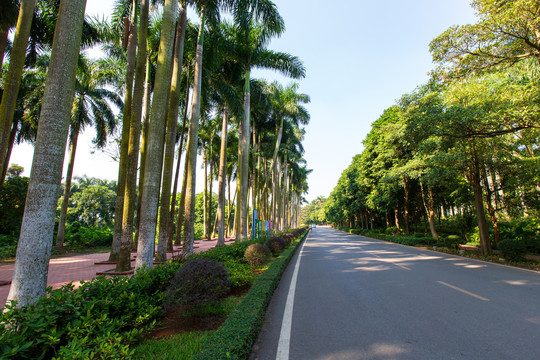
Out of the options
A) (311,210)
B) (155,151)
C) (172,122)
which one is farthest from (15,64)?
(311,210)

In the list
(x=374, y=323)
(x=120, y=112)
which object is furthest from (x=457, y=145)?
(x=120, y=112)

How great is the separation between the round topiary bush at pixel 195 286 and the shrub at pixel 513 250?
1248 cm

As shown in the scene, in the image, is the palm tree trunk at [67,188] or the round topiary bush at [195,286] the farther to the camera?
the palm tree trunk at [67,188]

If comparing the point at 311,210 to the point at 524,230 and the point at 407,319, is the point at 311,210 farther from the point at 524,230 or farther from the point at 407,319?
the point at 407,319

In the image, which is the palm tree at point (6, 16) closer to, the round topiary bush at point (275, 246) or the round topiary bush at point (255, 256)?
the round topiary bush at point (255, 256)

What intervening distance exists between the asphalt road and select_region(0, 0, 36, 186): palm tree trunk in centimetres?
968

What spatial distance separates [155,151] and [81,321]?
463 cm

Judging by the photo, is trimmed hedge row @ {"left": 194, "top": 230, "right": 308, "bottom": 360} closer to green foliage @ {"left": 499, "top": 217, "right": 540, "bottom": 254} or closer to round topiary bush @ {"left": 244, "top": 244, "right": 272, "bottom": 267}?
round topiary bush @ {"left": 244, "top": 244, "right": 272, "bottom": 267}

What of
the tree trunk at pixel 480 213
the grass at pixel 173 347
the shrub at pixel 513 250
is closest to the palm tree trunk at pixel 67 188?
the grass at pixel 173 347

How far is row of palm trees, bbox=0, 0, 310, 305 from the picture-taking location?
4246 millimetres

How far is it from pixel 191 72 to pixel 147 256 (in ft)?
38.1

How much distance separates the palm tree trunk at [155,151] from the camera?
6.81 m

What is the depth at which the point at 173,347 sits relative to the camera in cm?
360

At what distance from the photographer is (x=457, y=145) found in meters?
14.7
